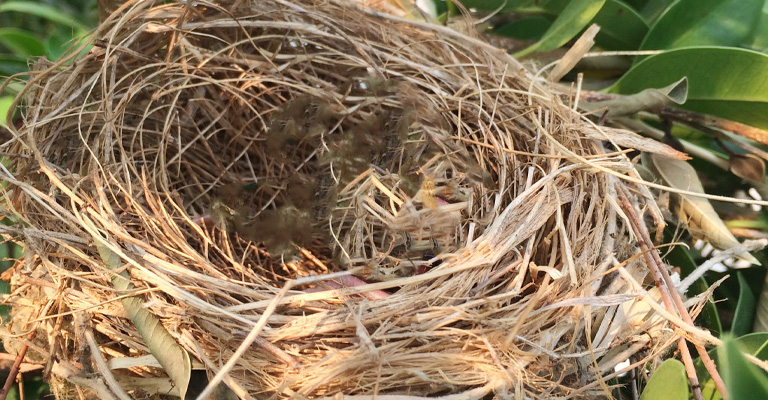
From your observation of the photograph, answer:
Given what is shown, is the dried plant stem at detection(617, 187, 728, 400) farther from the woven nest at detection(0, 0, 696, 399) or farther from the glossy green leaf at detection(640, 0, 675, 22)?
the glossy green leaf at detection(640, 0, 675, 22)

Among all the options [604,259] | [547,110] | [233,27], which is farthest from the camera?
[233,27]

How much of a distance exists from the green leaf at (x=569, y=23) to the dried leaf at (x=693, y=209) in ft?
0.72

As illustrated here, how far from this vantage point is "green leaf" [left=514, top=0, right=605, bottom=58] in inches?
34.9

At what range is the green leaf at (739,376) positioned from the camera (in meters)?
0.41

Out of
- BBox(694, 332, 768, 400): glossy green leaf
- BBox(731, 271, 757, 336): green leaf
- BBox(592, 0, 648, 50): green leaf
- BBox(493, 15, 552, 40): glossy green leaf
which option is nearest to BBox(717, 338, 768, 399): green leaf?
BBox(694, 332, 768, 400): glossy green leaf

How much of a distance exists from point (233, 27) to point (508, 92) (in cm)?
42

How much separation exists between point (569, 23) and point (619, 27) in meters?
0.09

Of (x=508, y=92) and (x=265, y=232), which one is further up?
(x=508, y=92)

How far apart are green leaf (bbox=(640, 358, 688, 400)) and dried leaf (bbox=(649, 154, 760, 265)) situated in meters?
0.30

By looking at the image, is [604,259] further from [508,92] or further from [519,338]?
[508,92]

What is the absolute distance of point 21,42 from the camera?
0.96 m

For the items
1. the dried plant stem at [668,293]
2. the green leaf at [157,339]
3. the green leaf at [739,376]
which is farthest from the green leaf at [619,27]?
the green leaf at [157,339]

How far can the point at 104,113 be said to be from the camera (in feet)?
2.65

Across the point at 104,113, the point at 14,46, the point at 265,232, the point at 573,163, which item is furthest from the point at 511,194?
the point at 14,46
